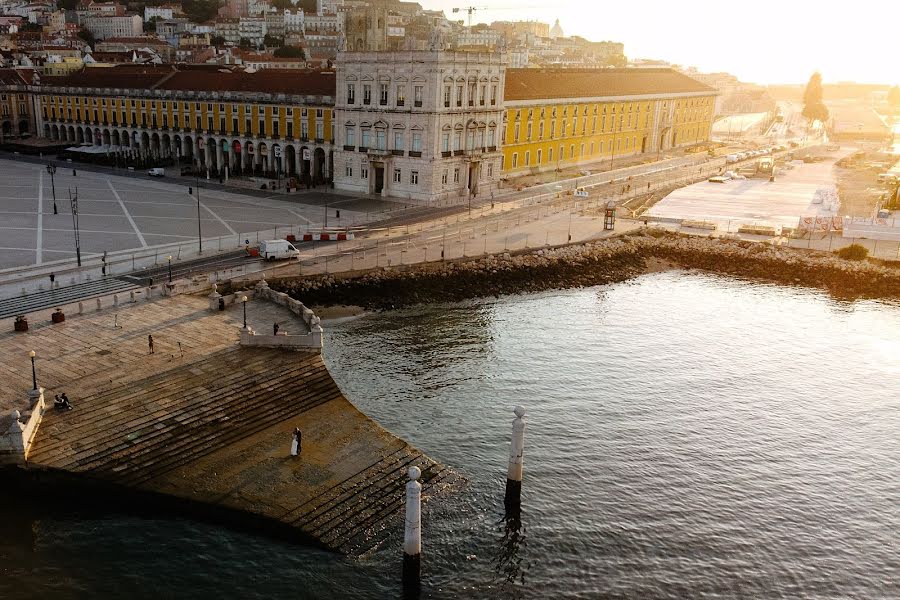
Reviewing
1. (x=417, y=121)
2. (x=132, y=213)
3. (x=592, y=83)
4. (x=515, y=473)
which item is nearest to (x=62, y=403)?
(x=515, y=473)

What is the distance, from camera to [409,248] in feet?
211

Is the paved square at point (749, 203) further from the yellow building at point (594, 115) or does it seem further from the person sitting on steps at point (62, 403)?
the person sitting on steps at point (62, 403)

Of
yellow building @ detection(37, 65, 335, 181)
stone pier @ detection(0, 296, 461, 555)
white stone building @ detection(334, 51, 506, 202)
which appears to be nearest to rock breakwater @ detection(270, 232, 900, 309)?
stone pier @ detection(0, 296, 461, 555)

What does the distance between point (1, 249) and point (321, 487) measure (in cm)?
4041

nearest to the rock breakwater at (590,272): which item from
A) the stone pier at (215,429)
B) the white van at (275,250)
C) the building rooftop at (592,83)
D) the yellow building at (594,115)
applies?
the white van at (275,250)

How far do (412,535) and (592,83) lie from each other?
105m

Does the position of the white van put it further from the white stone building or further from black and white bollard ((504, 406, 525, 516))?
black and white bollard ((504, 406, 525, 516))

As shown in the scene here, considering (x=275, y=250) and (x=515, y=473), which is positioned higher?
(x=275, y=250)

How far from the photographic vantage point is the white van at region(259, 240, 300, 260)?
190 feet

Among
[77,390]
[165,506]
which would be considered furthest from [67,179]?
[165,506]

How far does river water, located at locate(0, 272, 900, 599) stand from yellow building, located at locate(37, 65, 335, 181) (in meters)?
45.9

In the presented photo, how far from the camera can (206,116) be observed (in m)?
102

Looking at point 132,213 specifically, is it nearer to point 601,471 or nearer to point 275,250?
point 275,250

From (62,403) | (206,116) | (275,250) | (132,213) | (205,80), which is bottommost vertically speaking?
(62,403)
